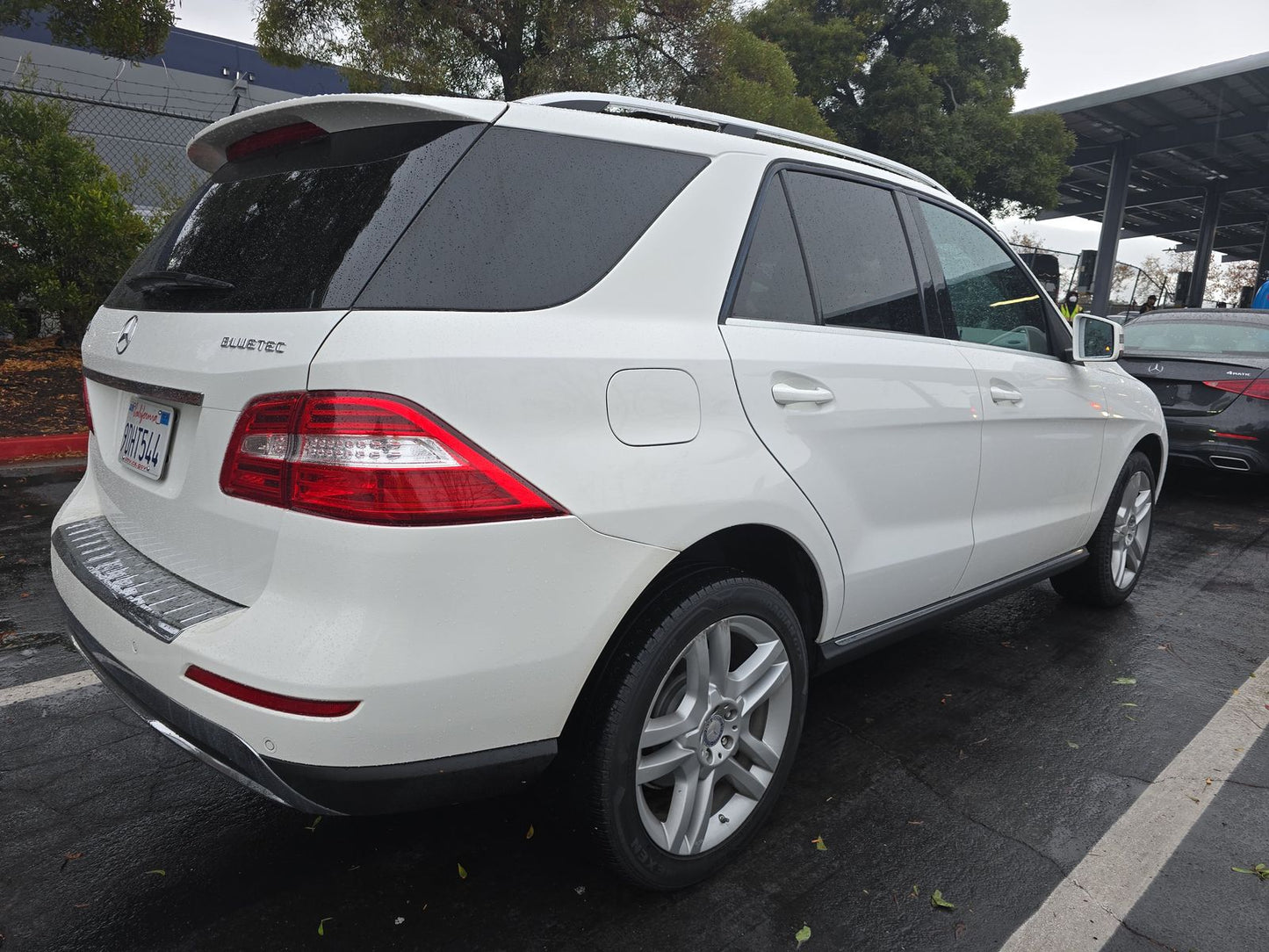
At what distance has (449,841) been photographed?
2.37m

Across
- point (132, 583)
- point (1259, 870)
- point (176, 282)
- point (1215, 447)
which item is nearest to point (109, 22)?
point (176, 282)

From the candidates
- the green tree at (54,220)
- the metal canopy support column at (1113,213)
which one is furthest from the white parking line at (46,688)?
the metal canopy support column at (1113,213)

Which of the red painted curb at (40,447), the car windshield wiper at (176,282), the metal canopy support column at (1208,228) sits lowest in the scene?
the red painted curb at (40,447)

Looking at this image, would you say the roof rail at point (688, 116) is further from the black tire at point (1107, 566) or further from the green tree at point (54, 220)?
the green tree at point (54, 220)

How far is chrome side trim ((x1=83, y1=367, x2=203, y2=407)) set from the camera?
1875 millimetres

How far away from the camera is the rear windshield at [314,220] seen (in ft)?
5.87

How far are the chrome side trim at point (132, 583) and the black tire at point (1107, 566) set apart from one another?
11.9 ft

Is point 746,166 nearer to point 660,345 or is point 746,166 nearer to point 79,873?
point 660,345

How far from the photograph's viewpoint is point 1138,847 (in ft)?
8.05

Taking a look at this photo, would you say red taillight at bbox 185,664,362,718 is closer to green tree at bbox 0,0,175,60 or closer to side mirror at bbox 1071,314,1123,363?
side mirror at bbox 1071,314,1123,363

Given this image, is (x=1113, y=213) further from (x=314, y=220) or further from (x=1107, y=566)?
(x=314, y=220)

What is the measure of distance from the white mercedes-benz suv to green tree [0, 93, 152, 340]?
24.5 ft

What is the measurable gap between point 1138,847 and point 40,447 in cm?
737

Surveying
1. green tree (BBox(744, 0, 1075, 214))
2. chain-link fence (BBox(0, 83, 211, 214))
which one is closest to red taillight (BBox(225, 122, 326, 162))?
chain-link fence (BBox(0, 83, 211, 214))
